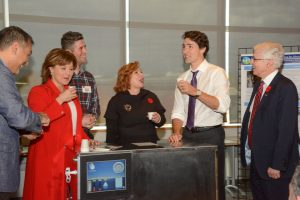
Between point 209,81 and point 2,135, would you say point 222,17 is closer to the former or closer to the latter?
point 209,81

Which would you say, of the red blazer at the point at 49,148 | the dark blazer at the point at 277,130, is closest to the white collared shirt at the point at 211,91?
the dark blazer at the point at 277,130

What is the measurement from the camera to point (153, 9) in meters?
5.77

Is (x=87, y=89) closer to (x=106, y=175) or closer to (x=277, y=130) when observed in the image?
(x=106, y=175)

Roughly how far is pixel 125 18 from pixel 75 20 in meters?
0.67

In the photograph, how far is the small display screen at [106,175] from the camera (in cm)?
237

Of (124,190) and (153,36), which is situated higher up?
(153,36)

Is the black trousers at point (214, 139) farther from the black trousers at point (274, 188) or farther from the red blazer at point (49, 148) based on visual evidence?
the red blazer at point (49, 148)

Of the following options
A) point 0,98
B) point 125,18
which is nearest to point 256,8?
point 125,18

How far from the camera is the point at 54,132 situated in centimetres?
293

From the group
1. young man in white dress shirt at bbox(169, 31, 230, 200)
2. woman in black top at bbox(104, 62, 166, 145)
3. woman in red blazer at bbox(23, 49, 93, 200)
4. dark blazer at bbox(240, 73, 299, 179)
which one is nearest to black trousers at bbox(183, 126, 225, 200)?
young man in white dress shirt at bbox(169, 31, 230, 200)

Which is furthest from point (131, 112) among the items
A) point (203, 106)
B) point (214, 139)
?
point (214, 139)

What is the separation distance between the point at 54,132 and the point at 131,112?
0.86 m

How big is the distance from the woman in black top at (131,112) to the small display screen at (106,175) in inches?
43.1

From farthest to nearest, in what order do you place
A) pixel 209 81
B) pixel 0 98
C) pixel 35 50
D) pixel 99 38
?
pixel 99 38
pixel 35 50
pixel 209 81
pixel 0 98
